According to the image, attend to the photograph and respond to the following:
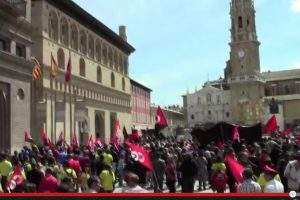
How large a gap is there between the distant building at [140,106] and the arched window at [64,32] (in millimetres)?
43864

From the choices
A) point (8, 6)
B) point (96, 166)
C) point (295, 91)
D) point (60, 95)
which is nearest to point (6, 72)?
point (8, 6)

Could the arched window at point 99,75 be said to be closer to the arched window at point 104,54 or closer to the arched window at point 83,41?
the arched window at point 104,54

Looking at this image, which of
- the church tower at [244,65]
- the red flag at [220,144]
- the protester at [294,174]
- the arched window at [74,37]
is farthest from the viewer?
the church tower at [244,65]

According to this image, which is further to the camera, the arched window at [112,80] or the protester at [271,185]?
the arched window at [112,80]

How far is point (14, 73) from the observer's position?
122 feet

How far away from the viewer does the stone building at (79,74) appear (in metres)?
47.0

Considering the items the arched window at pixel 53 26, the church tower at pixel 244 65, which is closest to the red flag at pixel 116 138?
the arched window at pixel 53 26

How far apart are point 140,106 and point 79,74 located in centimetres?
5091

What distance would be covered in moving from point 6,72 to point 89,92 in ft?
78.8

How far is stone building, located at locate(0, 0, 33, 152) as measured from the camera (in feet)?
118

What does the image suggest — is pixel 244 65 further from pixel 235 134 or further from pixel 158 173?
pixel 158 173

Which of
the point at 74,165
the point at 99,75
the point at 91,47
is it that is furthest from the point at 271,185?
the point at 99,75

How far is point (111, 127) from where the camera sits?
69062 millimetres
